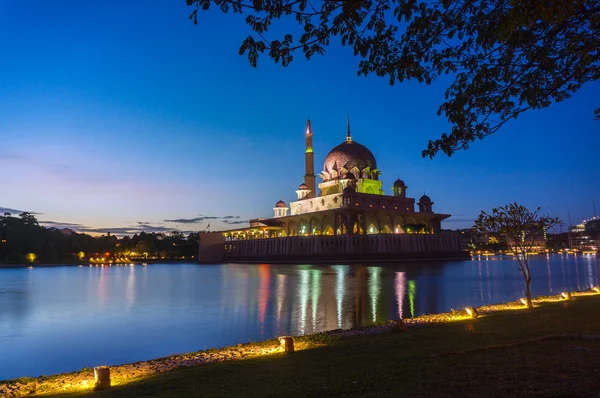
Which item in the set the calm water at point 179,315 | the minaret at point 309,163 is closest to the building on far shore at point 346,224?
the minaret at point 309,163

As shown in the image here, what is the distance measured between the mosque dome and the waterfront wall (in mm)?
17665

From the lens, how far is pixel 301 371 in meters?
8.64

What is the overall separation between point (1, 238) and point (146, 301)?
75.1 m

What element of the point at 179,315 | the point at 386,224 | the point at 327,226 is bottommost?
the point at 179,315

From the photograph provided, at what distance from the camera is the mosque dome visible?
88500 mm

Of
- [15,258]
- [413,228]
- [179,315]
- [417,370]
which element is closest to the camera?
[417,370]

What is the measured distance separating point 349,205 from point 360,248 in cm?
858

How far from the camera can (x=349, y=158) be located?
88688 millimetres

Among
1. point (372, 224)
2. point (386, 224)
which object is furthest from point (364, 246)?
point (386, 224)

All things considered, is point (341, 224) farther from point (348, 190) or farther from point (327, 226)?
point (327, 226)

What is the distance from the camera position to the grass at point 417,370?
669 cm

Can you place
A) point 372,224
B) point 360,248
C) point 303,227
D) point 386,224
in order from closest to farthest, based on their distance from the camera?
point 360,248 < point 372,224 < point 386,224 < point 303,227

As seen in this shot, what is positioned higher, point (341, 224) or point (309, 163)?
point (309, 163)

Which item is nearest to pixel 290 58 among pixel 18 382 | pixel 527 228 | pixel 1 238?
pixel 18 382
